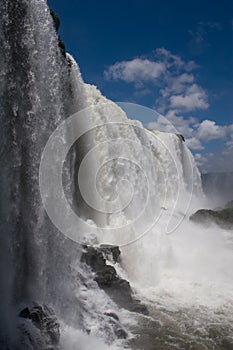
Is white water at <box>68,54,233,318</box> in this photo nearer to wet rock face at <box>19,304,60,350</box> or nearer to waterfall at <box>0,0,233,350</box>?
waterfall at <box>0,0,233,350</box>

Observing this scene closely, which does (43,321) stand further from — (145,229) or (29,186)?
(145,229)

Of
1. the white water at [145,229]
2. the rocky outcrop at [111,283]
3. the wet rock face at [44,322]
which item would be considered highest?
the white water at [145,229]

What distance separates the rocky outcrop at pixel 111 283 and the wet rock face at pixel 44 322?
3145 mm

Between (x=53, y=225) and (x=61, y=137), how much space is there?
236 cm

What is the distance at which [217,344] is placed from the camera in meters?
9.12

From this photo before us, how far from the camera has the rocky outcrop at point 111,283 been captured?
10.8 metres

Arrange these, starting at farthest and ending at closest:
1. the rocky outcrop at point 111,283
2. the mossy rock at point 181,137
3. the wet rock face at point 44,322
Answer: the mossy rock at point 181,137 → the rocky outcrop at point 111,283 → the wet rock face at point 44,322

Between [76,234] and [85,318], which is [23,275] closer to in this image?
[85,318]

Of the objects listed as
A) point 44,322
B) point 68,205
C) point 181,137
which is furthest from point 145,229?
point 181,137

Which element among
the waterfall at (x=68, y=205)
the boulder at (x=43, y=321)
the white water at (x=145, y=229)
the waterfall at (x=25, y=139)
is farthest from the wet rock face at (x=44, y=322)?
the white water at (x=145, y=229)

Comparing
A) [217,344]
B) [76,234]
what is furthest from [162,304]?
[76,234]

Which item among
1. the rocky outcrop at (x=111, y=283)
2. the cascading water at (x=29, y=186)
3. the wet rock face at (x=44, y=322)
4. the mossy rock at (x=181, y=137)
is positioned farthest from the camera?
the mossy rock at (x=181, y=137)

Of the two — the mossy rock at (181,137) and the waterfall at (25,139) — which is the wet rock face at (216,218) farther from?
the waterfall at (25,139)

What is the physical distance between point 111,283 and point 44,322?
3582 millimetres
